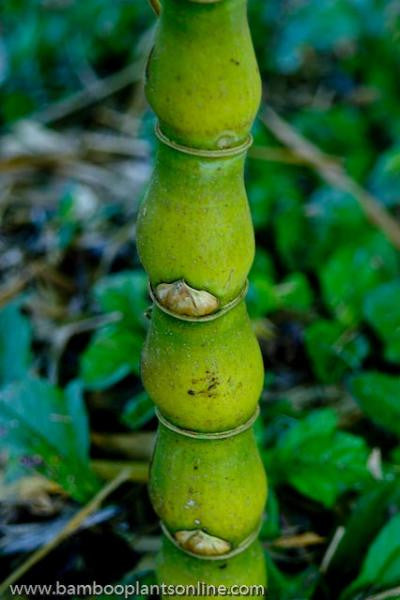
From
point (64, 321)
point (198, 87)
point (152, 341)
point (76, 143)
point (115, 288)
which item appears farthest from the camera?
point (76, 143)

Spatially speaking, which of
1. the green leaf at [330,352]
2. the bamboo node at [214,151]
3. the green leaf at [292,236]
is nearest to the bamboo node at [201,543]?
the bamboo node at [214,151]

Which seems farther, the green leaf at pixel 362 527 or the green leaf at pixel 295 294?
the green leaf at pixel 295 294

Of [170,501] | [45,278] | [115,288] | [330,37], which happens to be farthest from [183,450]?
[330,37]

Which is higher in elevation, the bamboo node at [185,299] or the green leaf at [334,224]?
the bamboo node at [185,299]

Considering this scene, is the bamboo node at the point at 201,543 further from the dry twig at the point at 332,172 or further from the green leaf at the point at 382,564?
the dry twig at the point at 332,172

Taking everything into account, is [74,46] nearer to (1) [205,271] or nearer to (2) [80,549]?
(2) [80,549]

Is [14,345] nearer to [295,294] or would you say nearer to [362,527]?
[295,294]

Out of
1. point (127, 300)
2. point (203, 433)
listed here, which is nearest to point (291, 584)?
point (203, 433)
